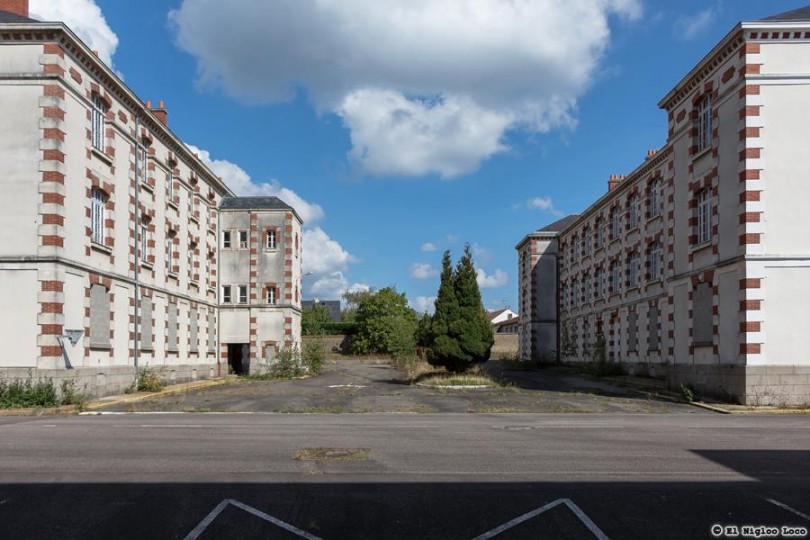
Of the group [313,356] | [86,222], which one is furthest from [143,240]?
[313,356]

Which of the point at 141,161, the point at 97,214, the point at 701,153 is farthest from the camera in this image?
the point at 141,161

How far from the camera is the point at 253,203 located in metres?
40.3

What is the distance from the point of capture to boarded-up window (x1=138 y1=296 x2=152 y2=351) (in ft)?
86.7

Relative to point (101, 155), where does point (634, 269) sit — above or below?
below

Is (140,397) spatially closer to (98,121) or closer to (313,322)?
(98,121)

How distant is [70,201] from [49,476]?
14.5 m

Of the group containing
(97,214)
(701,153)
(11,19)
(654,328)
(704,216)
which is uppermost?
(11,19)

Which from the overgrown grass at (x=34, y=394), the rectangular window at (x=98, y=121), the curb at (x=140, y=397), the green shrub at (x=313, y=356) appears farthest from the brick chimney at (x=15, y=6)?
the green shrub at (x=313, y=356)

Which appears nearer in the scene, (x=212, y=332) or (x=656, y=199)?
(x=656, y=199)

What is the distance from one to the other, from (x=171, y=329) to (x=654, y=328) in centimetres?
2242
